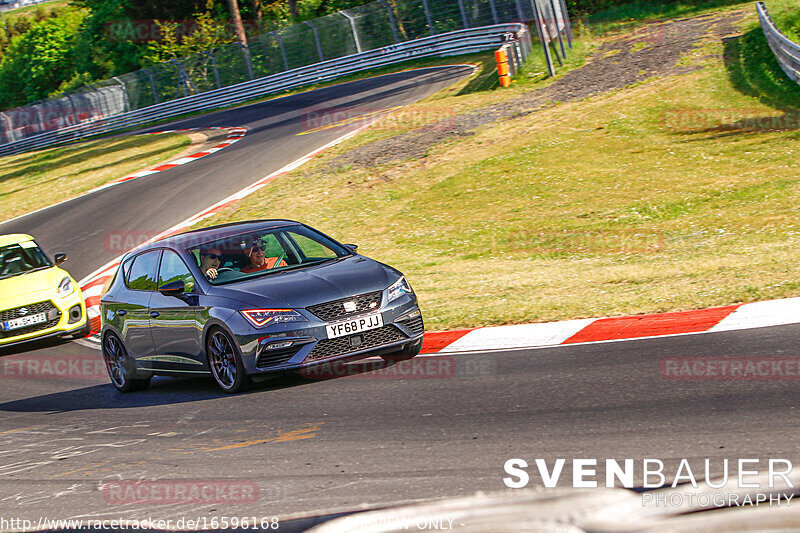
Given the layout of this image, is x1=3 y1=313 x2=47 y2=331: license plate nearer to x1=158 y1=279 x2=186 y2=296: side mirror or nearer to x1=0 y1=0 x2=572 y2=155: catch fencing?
x1=158 y1=279 x2=186 y2=296: side mirror

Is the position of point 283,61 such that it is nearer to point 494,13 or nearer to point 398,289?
point 494,13

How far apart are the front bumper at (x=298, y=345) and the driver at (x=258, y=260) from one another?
940 millimetres

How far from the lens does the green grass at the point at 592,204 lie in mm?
10820

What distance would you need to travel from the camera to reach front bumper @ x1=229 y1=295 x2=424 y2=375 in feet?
26.5

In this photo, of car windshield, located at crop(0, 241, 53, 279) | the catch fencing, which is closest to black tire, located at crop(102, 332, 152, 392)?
car windshield, located at crop(0, 241, 53, 279)

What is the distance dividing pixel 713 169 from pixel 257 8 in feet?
161

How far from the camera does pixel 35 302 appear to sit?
13891 millimetres

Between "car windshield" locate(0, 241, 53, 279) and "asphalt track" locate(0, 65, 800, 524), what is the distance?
4.70 metres

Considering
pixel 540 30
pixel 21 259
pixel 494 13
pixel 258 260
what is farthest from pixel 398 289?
pixel 494 13

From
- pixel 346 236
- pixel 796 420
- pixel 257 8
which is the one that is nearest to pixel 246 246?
pixel 796 420

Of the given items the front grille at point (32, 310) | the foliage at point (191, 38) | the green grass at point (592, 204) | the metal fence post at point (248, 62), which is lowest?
the green grass at point (592, 204)

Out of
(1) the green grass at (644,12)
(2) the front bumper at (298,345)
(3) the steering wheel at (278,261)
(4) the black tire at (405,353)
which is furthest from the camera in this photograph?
(1) the green grass at (644,12)

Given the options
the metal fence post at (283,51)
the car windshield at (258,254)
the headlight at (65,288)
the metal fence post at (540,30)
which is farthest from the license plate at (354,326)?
the metal fence post at (283,51)

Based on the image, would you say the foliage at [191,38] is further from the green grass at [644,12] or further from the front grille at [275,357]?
the front grille at [275,357]
